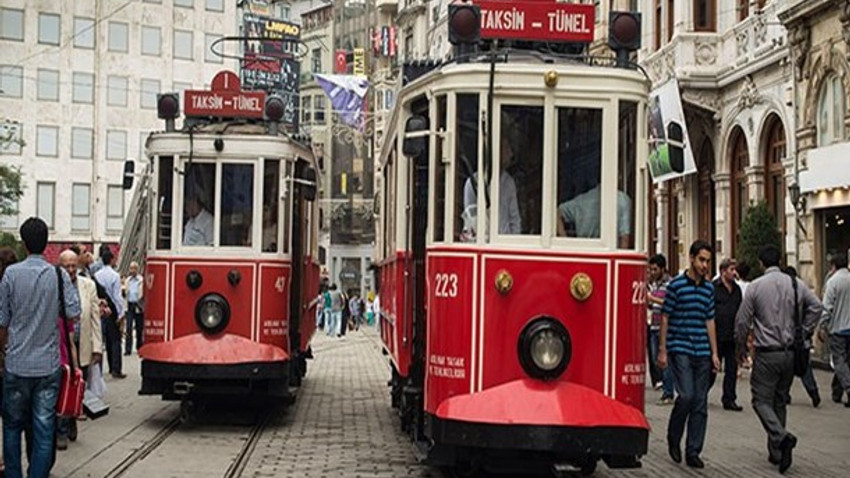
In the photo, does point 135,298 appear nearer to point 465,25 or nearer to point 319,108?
point 465,25

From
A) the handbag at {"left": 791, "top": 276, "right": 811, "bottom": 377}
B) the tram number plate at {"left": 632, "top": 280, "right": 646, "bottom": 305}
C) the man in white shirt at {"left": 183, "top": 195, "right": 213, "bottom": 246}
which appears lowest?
the handbag at {"left": 791, "top": 276, "right": 811, "bottom": 377}

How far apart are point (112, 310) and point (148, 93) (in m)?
54.2

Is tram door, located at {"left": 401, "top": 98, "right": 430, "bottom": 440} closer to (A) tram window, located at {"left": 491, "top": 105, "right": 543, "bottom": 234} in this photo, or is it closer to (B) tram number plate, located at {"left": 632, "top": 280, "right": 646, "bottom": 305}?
(A) tram window, located at {"left": 491, "top": 105, "right": 543, "bottom": 234}

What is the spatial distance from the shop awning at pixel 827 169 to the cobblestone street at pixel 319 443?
18.5 ft

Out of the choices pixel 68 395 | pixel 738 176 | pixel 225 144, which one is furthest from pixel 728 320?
pixel 738 176

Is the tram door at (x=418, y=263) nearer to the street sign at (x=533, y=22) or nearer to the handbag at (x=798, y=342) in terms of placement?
the street sign at (x=533, y=22)

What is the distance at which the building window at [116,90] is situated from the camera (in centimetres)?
6950

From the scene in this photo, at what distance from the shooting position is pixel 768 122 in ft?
90.0

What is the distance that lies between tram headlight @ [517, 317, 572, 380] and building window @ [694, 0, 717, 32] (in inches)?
870

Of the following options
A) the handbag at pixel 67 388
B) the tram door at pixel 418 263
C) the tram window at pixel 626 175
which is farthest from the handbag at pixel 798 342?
the handbag at pixel 67 388

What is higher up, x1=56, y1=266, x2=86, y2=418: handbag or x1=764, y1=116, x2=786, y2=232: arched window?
x1=764, y1=116, x2=786, y2=232: arched window

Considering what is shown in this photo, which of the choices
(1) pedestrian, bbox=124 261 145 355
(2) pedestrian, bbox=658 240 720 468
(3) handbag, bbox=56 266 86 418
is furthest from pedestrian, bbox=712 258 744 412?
(1) pedestrian, bbox=124 261 145 355

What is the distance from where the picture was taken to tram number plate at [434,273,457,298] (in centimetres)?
930

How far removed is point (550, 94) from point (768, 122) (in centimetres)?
1920
